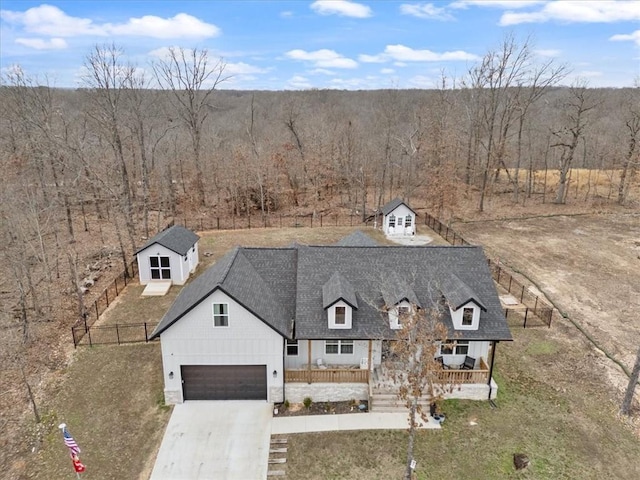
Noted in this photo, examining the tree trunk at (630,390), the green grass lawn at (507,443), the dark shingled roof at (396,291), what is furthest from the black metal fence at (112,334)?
the tree trunk at (630,390)

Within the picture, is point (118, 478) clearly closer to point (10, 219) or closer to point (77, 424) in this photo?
point (77, 424)

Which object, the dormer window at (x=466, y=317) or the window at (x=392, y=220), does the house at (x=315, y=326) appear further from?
the window at (x=392, y=220)

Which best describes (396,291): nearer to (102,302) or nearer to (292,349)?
(292,349)

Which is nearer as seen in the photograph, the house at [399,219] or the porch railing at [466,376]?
the porch railing at [466,376]

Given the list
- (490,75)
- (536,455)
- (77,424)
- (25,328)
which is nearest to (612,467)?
(536,455)

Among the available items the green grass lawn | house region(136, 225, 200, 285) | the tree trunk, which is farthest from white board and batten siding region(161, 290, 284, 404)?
the tree trunk

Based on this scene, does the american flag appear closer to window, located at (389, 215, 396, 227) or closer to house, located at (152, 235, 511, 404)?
house, located at (152, 235, 511, 404)
